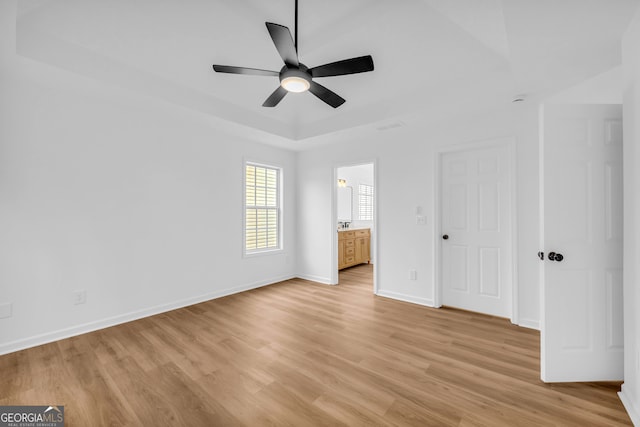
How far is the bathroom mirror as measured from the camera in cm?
692

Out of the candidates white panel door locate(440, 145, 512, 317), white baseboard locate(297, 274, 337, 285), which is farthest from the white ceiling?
white baseboard locate(297, 274, 337, 285)

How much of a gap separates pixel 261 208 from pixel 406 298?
276cm

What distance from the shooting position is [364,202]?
25.0ft

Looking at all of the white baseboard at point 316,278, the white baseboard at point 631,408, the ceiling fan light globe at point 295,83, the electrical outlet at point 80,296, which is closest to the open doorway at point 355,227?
the white baseboard at point 316,278

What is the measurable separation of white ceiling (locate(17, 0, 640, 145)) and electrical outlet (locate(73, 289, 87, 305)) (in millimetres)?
2148

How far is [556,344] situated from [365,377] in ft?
4.63

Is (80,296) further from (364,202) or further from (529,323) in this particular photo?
(364,202)

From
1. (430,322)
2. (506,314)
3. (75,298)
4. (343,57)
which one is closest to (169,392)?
(75,298)

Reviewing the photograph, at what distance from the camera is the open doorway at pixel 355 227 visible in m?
5.41

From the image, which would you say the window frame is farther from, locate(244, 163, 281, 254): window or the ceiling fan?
the ceiling fan

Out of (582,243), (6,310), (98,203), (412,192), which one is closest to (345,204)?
(412,192)

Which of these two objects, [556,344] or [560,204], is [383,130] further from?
[556,344]

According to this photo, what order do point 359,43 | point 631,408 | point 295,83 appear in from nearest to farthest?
1. point 631,408
2. point 295,83
3. point 359,43

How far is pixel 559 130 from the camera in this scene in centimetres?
194
